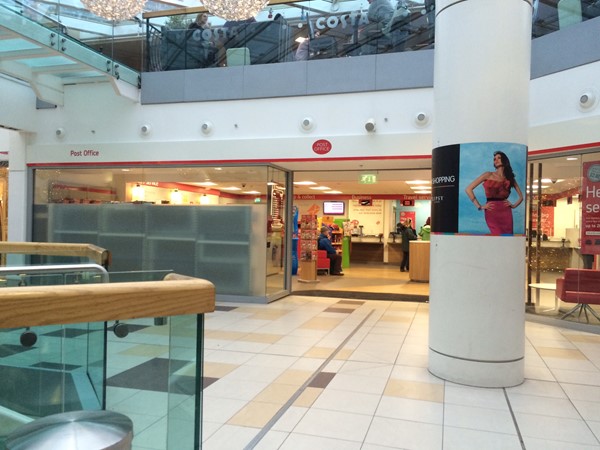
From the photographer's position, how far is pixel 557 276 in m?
7.18

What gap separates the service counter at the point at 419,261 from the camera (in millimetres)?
11906

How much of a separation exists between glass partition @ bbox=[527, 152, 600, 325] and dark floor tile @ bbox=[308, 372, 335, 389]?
4.13m

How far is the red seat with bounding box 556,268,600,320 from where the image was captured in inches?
265

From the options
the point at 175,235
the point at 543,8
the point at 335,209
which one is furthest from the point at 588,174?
the point at 335,209

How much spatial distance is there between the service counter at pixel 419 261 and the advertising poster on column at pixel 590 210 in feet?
16.7

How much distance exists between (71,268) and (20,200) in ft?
27.9

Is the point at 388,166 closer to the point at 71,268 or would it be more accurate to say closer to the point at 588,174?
the point at 588,174

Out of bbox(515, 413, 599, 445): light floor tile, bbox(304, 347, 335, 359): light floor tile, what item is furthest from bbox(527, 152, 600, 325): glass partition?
bbox(515, 413, 599, 445): light floor tile

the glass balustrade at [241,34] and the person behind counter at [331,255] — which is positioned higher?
the glass balustrade at [241,34]

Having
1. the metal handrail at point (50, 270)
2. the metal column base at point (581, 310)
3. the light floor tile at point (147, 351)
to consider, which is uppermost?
the metal handrail at point (50, 270)

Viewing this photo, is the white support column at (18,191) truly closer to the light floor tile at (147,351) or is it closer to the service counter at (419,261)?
the service counter at (419,261)

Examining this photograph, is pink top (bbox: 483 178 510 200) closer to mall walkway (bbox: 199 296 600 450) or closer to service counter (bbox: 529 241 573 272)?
mall walkway (bbox: 199 296 600 450)

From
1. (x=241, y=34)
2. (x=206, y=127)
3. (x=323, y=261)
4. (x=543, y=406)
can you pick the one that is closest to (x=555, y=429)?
(x=543, y=406)

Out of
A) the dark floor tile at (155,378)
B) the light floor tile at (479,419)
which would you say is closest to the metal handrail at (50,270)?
the dark floor tile at (155,378)
